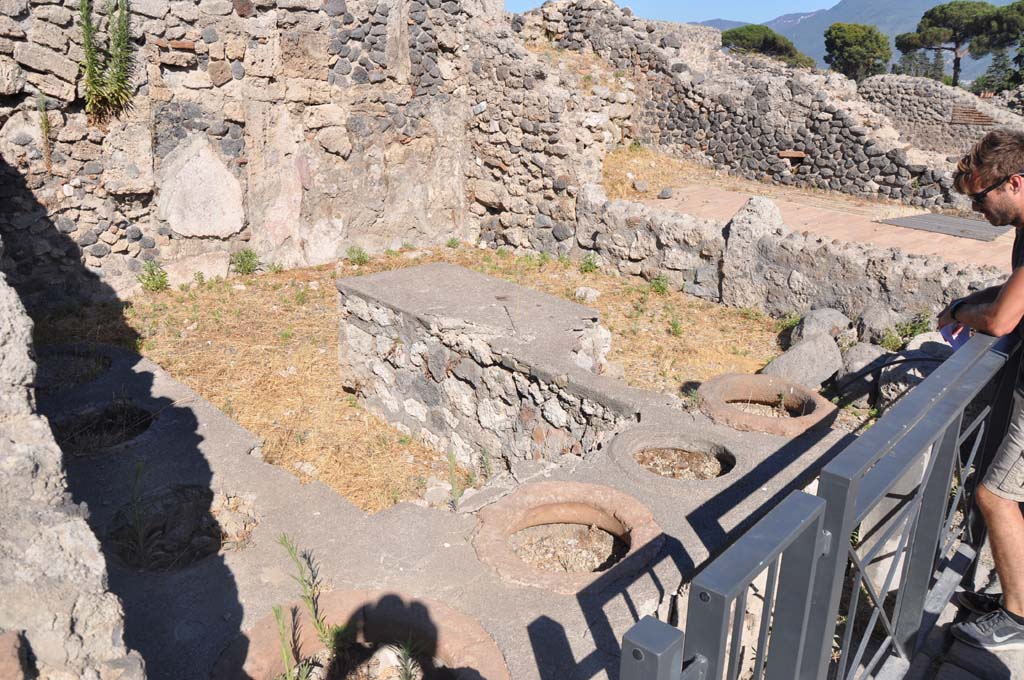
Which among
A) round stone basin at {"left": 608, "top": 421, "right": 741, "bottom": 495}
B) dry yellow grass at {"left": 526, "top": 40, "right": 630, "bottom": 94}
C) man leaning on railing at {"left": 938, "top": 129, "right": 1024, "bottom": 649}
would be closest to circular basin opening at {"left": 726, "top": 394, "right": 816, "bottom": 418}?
round stone basin at {"left": 608, "top": 421, "right": 741, "bottom": 495}

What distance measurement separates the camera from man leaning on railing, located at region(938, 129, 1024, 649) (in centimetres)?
256

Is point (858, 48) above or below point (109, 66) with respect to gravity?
above

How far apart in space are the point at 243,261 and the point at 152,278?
911mm

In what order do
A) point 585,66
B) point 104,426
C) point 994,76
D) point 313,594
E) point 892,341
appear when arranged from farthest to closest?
point 994,76 → point 585,66 → point 892,341 → point 104,426 → point 313,594

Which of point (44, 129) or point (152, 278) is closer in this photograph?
point (44, 129)

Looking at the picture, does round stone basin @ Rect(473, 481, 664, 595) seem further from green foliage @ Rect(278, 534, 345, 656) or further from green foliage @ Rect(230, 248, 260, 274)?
green foliage @ Rect(230, 248, 260, 274)

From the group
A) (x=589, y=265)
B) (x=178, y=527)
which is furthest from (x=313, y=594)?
(x=589, y=265)

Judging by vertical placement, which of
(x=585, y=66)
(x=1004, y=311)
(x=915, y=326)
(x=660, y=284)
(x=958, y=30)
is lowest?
(x=660, y=284)

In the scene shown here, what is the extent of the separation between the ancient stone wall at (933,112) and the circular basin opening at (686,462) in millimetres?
11707

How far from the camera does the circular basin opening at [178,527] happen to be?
336 cm

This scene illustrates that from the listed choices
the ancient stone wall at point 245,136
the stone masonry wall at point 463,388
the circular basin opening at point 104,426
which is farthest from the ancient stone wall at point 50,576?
the ancient stone wall at point 245,136

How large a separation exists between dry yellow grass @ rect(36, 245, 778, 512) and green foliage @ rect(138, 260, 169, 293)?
101 millimetres

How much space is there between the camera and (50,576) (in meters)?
1.99

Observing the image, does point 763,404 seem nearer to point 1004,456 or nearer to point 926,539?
point 1004,456
